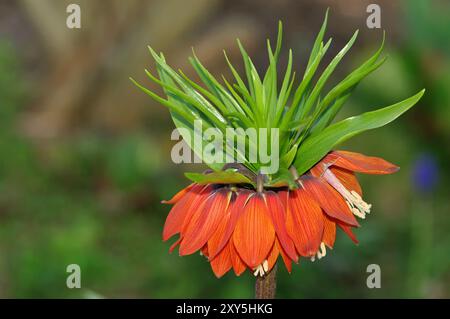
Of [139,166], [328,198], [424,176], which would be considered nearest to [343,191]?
[328,198]

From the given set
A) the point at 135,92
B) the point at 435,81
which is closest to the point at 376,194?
the point at 435,81

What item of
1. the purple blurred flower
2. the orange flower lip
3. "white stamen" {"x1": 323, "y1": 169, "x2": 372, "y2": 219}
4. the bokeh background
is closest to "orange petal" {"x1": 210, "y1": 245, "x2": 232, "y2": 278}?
the orange flower lip

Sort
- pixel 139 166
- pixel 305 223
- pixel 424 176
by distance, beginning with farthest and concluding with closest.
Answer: pixel 139 166 → pixel 424 176 → pixel 305 223

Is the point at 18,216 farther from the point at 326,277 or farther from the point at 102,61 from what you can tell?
the point at 326,277

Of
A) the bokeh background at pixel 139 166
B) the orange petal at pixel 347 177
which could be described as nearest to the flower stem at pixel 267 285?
the orange petal at pixel 347 177

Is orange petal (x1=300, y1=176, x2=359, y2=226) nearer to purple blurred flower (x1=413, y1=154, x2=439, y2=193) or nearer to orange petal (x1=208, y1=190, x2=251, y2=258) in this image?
orange petal (x1=208, y1=190, x2=251, y2=258)

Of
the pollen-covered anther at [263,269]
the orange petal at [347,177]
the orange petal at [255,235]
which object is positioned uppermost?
the orange petal at [347,177]

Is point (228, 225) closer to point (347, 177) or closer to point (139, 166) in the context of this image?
point (347, 177)

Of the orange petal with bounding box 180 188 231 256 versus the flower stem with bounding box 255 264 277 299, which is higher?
the orange petal with bounding box 180 188 231 256

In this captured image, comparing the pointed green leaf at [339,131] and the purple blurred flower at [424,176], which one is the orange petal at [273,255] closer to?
the pointed green leaf at [339,131]
